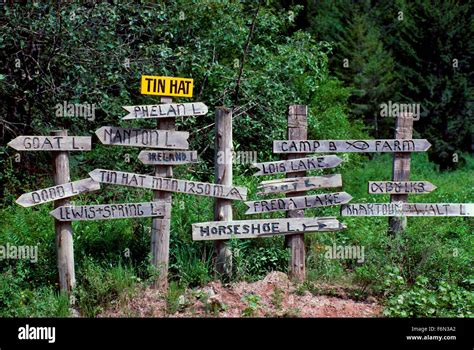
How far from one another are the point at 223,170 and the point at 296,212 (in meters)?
1.11

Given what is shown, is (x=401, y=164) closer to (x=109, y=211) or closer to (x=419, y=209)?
(x=419, y=209)

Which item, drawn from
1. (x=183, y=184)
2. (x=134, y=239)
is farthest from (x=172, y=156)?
(x=134, y=239)

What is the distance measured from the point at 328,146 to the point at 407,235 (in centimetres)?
163

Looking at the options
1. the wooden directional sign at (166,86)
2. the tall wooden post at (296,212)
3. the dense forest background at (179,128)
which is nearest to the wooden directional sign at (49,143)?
the wooden directional sign at (166,86)

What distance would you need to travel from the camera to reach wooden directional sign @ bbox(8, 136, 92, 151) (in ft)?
25.4

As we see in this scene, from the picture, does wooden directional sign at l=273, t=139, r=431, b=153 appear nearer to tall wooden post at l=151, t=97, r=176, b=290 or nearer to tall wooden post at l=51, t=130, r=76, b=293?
tall wooden post at l=151, t=97, r=176, b=290

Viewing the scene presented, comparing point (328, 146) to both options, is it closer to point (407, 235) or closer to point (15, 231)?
point (407, 235)

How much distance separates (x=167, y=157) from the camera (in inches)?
321

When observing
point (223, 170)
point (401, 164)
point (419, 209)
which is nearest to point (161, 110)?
point (223, 170)

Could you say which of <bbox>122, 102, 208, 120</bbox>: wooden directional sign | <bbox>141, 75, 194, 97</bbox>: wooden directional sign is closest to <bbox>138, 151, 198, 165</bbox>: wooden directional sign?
<bbox>122, 102, 208, 120</bbox>: wooden directional sign

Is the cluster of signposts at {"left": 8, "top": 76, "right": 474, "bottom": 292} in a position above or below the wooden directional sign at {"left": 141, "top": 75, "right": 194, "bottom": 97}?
below

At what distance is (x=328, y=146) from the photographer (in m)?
8.56

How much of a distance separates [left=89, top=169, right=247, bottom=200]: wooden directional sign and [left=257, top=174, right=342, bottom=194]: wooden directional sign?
0.37 metres

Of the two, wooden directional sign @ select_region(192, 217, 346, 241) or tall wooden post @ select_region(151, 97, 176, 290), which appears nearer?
tall wooden post @ select_region(151, 97, 176, 290)
